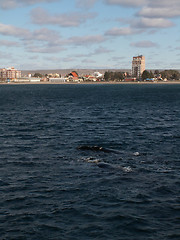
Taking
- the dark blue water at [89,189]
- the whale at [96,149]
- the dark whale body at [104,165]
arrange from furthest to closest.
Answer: the whale at [96,149], the dark whale body at [104,165], the dark blue water at [89,189]

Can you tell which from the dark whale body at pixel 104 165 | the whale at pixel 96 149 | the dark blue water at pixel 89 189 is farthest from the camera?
the whale at pixel 96 149

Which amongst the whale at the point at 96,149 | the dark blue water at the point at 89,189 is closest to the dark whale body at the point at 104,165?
the dark blue water at the point at 89,189

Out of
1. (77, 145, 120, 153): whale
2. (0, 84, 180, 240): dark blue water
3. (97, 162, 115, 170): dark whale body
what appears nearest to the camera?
(0, 84, 180, 240): dark blue water

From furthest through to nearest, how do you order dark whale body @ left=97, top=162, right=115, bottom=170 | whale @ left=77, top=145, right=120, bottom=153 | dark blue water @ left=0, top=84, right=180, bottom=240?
whale @ left=77, top=145, right=120, bottom=153 < dark whale body @ left=97, top=162, right=115, bottom=170 < dark blue water @ left=0, top=84, right=180, bottom=240

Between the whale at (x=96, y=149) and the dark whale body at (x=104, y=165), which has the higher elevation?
the whale at (x=96, y=149)

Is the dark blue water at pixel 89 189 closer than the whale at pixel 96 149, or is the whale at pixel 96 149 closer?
the dark blue water at pixel 89 189

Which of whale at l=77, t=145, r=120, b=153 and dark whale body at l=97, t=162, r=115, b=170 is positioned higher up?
whale at l=77, t=145, r=120, b=153

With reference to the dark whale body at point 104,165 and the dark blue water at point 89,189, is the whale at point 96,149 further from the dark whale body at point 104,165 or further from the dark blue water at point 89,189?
the dark whale body at point 104,165

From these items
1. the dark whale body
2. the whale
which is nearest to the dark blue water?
the dark whale body

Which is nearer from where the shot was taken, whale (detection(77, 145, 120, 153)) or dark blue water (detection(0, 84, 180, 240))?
dark blue water (detection(0, 84, 180, 240))

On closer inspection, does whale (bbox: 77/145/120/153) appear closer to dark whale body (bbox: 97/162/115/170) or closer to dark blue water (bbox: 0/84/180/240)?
dark blue water (bbox: 0/84/180/240)

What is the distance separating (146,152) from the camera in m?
37.8

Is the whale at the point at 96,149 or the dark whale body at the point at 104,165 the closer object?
the dark whale body at the point at 104,165

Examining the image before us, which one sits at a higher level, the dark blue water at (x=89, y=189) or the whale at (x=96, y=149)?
the whale at (x=96, y=149)
